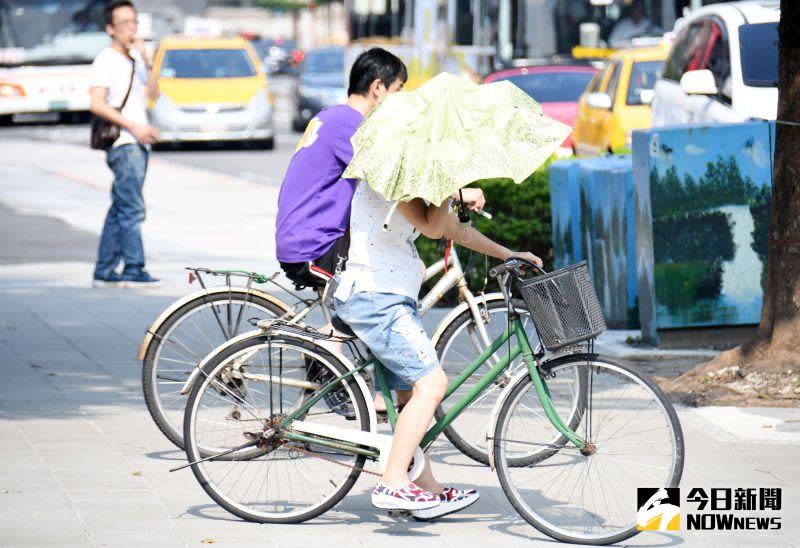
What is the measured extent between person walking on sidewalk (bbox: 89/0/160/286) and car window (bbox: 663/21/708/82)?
4479mm

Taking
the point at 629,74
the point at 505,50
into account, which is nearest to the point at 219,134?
the point at 505,50

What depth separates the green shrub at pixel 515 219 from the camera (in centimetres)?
1051

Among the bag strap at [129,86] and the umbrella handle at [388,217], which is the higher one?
the bag strap at [129,86]

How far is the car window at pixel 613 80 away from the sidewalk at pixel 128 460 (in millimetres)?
6145

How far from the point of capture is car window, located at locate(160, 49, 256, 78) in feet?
82.2

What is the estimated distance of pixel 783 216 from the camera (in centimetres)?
784

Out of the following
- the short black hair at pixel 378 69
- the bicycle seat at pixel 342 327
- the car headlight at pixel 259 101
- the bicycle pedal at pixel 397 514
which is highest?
the short black hair at pixel 378 69

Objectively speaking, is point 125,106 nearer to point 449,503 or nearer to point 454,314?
point 454,314

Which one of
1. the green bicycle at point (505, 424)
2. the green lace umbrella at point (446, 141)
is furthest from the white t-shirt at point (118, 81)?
the green lace umbrella at point (446, 141)

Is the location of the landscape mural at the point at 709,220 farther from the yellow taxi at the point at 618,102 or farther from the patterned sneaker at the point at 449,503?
the yellow taxi at the point at 618,102

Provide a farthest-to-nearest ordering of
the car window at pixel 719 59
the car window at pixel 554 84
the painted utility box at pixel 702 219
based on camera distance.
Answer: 1. the car window at pixel 554 84
2. the car window at pixel 719 59
3. the painted utility box at pixel 702 219

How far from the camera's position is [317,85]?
2983 cm

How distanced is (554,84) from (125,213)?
9949 millimetres

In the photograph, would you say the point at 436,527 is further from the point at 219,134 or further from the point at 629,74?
the point at 219,134
